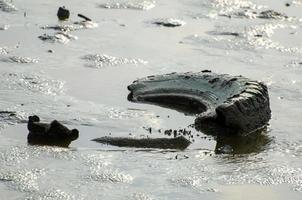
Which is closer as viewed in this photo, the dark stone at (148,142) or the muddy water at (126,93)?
the muddy water at (126,93)

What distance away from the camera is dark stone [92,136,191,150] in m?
8.96

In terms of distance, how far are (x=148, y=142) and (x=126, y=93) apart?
1742 mm

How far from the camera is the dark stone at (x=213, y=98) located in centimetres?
952

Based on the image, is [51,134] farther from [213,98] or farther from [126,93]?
[213,98]

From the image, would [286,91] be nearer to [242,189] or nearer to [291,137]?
[291,137]

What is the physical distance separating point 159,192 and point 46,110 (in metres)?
2.35

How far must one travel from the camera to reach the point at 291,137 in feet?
31.4

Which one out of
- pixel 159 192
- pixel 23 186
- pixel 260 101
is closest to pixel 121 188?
pixel 159 192

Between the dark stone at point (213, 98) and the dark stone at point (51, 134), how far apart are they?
4.84 ft

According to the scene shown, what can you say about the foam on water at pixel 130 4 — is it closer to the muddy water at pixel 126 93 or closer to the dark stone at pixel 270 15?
the muddy water at pixel 126 93

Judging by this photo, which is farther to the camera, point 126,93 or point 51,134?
point 126,93

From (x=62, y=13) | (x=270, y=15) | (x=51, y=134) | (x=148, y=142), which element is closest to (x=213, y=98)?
(x=148, y=142)

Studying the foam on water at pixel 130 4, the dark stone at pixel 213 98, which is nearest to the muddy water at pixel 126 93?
the foam on water at pixel 130 4

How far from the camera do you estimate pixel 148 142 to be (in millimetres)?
9008
